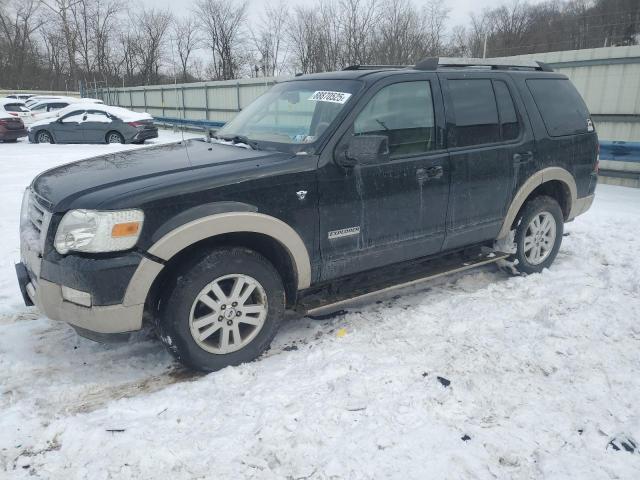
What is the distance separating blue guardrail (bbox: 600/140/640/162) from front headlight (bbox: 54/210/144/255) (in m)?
9.23

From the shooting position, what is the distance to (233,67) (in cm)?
4747

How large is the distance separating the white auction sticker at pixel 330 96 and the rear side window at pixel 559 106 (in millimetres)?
2074

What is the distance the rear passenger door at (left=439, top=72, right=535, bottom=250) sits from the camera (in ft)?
13.4

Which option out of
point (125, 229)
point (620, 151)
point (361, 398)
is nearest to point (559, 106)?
point (361, 398)

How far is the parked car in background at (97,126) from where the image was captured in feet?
57.0

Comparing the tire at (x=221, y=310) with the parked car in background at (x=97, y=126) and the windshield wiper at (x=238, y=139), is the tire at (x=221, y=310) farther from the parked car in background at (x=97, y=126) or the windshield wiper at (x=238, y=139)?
the parked car in background at (x=97, y=126)

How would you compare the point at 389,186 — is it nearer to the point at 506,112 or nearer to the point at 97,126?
the point at 506,112

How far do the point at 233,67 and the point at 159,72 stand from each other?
415 inches

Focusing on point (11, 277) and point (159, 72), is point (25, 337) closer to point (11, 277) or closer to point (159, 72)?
point (11, 277)

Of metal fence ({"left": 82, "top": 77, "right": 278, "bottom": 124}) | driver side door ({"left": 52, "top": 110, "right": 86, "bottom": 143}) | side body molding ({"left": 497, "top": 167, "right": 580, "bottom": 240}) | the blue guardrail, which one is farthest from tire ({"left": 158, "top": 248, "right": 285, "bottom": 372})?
driver side door ({"left": 52, "top": 110, "right": 86, "bottom": 143})

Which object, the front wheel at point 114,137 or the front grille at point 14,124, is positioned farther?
the front grille at point 14,124

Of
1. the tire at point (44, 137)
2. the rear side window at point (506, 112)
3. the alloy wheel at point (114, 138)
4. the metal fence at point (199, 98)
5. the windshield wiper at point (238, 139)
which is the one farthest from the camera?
the metal fence at point (199, 98)

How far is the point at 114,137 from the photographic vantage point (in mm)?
17656

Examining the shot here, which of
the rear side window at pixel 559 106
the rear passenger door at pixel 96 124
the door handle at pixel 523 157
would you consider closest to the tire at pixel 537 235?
the door handle at pixel 523 157
